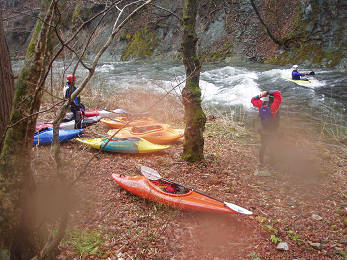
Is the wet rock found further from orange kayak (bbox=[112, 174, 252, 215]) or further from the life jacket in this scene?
the life jacket

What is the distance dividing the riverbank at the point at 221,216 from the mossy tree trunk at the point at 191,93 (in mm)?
301

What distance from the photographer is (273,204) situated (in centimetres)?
389

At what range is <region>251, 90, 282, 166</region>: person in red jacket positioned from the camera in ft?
16.0

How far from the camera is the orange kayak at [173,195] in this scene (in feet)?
11.0

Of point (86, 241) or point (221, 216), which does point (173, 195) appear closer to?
point (221, 216)

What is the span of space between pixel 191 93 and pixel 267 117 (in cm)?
153

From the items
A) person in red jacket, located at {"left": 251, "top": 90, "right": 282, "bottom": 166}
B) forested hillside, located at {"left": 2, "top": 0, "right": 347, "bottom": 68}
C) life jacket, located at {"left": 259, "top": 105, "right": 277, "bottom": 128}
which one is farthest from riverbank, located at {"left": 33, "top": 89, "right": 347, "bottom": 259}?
forested hillside, located at {"left": 2, "top": 0, "right": 347, "bottom": 68}

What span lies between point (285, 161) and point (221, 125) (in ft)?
7.82

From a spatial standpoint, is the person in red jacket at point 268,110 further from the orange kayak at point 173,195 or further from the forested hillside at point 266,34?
the forested hillside at point 266,34

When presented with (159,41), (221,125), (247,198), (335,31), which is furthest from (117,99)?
(159,41)

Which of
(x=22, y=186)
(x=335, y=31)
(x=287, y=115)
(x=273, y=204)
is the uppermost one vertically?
(x=335, y=31)

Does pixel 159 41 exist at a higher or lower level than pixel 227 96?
higher

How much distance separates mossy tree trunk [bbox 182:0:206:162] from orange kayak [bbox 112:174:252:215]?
103cm

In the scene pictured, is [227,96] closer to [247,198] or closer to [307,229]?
[247,198]
